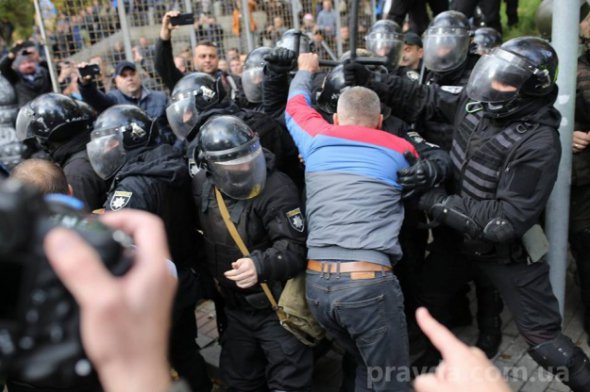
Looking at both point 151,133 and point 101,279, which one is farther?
point 151,133

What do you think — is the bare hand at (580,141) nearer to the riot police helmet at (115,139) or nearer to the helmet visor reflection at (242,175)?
the helmet visor reflection at (242,175)

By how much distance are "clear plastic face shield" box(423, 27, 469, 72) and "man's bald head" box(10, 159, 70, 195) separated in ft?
10.2

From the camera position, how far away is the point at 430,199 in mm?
3062

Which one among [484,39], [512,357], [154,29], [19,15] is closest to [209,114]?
[512,357]

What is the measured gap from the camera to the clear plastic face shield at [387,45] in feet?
16.8

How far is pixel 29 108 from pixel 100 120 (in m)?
1.02

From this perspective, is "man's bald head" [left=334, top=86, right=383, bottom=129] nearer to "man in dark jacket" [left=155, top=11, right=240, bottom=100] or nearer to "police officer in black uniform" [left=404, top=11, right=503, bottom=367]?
"police officer in black uniform" [left=404, top=11, right=503, bottom=367]

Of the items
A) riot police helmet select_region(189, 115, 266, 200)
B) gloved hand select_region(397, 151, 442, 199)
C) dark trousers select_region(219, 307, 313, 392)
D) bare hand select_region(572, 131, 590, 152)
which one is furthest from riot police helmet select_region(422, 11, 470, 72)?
dark trousers select_region(219, 307, 313, 392)

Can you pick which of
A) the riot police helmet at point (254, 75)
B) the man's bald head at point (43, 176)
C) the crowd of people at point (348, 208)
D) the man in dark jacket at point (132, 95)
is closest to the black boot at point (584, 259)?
the crowd of people at point (348, 208)

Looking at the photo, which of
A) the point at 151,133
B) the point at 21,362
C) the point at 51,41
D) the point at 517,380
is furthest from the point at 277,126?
the point at 51,41

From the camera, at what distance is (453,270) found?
362 centimetres

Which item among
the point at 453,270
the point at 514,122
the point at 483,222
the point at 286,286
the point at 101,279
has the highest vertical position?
the point at 101,279

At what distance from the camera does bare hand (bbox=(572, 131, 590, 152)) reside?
3645mm

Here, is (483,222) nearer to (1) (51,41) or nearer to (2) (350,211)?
(2) (350,211)
